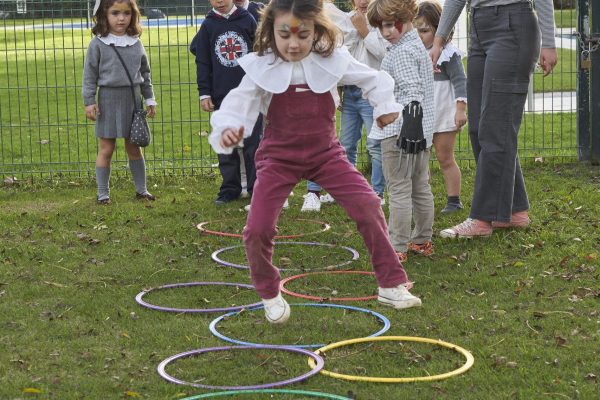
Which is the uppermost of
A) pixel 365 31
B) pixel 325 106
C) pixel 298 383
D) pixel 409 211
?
pixel 365 31

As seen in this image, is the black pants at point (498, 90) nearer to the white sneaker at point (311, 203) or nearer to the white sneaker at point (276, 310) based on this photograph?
the white sneaker at point (311, 203)

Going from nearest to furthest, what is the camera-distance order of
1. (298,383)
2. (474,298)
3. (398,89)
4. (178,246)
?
(298,383)
(474,298)
(398,89)
(178,246)

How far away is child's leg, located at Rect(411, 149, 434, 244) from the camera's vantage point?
7.41 m

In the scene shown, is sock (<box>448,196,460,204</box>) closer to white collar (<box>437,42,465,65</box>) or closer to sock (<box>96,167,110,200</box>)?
white collar (<box>437,42,465,65</box>)

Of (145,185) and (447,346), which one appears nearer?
(447,346)

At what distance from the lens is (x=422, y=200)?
24.6 feet

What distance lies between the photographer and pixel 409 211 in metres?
7.26

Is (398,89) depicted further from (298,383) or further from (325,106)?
(298,383)

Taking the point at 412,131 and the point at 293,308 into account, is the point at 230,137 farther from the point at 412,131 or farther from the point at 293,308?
the point at 412,131

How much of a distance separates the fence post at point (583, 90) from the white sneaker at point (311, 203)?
11.6 ft

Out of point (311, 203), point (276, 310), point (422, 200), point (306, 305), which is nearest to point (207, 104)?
point (311, 203)

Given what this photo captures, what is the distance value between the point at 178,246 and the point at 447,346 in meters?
3.19

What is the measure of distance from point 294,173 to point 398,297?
935 mm

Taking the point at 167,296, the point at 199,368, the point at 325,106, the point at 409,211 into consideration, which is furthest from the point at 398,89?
the point at 199,368
